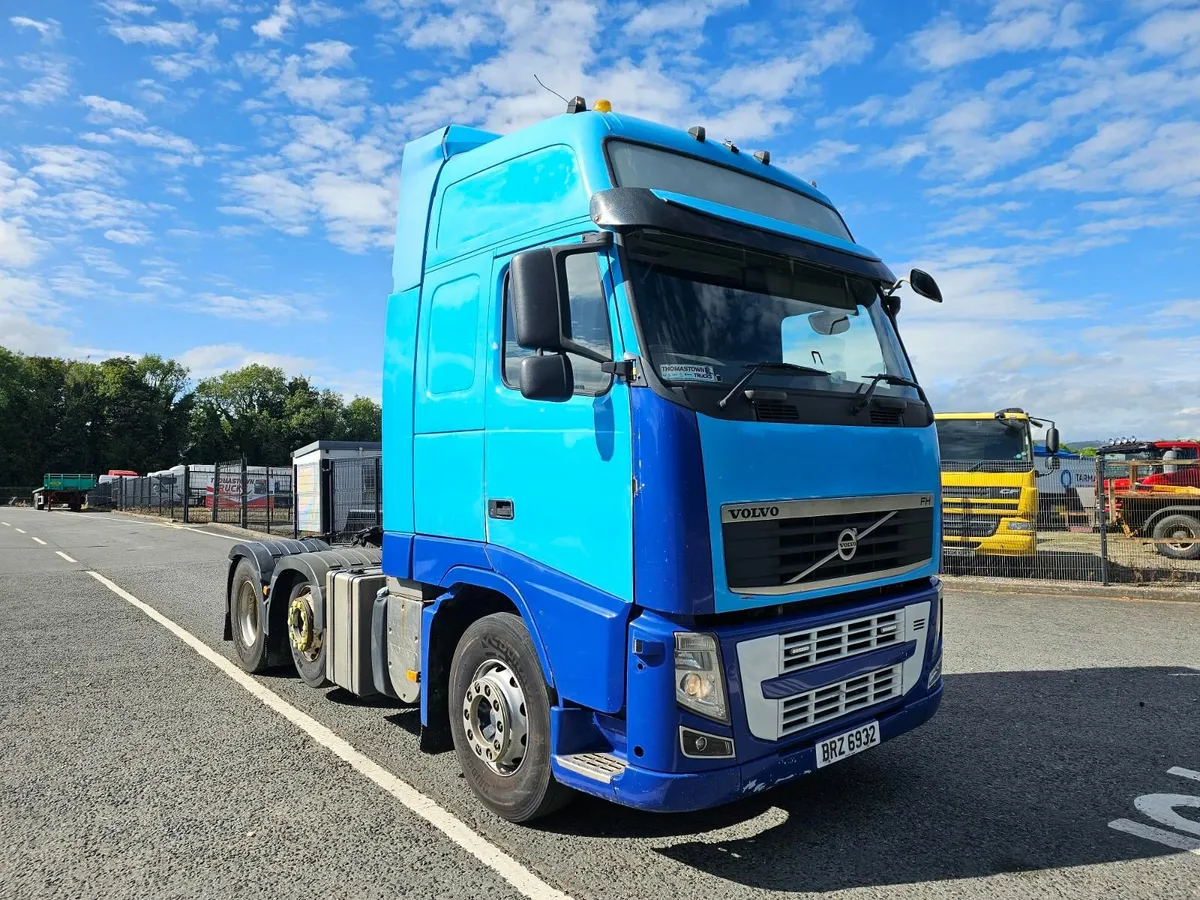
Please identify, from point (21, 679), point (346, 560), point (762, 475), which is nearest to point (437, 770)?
point (346, 560)

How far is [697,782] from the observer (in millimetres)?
3035

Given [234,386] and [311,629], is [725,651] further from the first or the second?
[234,386]

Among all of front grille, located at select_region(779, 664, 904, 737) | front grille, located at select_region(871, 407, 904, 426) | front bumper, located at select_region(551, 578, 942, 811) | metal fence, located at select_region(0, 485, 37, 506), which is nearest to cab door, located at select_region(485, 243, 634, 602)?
front bumper, located at select_region(551, 578, 942, 811)

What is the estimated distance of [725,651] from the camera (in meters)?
3.10

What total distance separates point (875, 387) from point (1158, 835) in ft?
7.72

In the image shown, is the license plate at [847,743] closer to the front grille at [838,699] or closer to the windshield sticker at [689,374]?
the front grille at [838,699]

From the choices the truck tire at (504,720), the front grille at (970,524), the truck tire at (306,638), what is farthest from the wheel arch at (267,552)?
the front grille at (970,524)

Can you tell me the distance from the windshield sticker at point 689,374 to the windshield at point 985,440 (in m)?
9.94

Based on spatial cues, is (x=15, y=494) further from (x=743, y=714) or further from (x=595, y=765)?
(x=743, y=714)

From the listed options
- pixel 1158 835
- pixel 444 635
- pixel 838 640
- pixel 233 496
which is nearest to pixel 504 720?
pixel 444 635

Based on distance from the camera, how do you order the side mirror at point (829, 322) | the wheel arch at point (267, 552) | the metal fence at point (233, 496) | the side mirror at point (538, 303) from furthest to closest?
the metal fence at point (233, 496) → the wheel arch at point (267, 552) → the side mirror at point (829, 322) → the side mirror at point (538, 303)

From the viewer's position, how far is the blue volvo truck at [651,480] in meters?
3.11

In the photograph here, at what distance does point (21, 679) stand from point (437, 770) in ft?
13.8

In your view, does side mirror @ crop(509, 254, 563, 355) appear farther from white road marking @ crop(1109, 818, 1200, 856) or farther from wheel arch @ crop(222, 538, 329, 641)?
wheel arch @ crop(222, 538, 329, 641)
